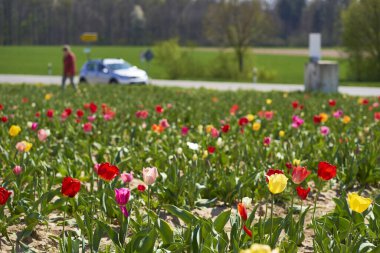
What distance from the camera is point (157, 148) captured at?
20.1 feet

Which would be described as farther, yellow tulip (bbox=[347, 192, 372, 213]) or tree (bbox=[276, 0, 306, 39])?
tree (bbox=[276, 0, 306, 39])

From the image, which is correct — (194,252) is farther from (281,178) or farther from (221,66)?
(221,66)

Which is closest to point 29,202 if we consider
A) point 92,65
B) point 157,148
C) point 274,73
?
point 157,148

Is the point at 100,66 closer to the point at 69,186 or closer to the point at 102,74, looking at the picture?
the point at 102,74

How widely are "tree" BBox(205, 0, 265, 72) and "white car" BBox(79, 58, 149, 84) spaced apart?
10.2m

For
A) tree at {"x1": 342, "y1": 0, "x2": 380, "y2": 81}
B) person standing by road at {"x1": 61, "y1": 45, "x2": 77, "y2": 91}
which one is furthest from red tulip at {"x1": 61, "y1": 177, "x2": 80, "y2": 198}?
tree at {"x1": 342, "y1": 0, "x2": 380, "y2": 81}

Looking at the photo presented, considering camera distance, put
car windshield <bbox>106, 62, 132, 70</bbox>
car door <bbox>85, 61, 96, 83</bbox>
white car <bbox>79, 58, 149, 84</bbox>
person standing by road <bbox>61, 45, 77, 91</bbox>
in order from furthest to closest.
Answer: car windshield <bbox>106, 62, 132, 70</bbox> → car door <bbox>85, 61, 96, 83</bbox> → white car <bbox>79, 58, 149, 84</bbox> → person standing by road <bbox>61, 45, 77, 91</bbox>

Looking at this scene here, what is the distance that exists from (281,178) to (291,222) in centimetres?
76

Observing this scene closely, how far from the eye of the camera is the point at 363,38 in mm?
31016

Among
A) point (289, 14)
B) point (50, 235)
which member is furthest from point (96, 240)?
point (289, 14)

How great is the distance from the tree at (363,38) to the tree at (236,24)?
5595 millimetres

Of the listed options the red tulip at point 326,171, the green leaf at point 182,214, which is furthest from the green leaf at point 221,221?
the red tulip at point 326,171

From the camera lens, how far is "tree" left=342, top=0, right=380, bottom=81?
30.5 meters

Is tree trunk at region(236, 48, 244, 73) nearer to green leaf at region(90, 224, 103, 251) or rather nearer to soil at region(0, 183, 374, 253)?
soil at region(0, 183, 374, 253)
